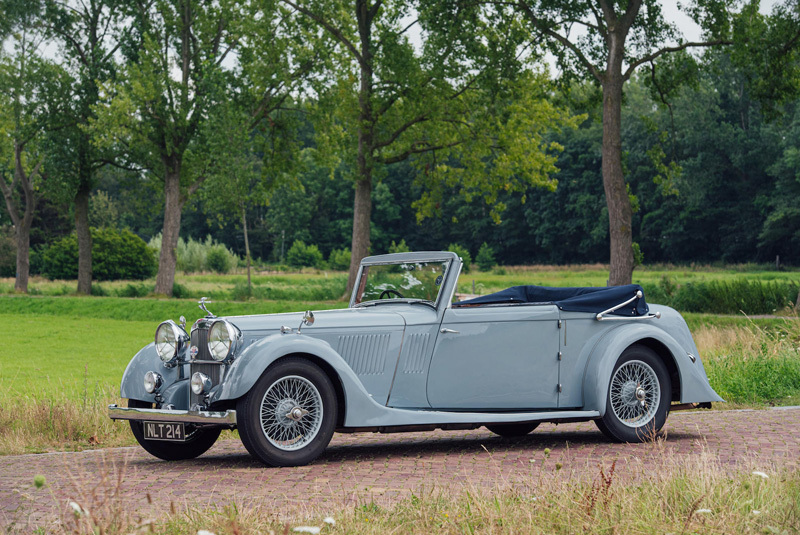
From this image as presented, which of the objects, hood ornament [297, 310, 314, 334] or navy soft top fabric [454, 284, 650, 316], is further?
navy soft top fabric [454, 284, 650, 316]

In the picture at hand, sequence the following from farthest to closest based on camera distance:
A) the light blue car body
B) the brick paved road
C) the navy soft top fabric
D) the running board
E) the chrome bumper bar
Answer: the navy soft top fabric
the running board
the light blue car body
the chrome bumper bar
the brick paved road

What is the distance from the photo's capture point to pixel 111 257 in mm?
55000

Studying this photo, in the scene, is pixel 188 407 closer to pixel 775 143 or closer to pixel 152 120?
pixel 152 120

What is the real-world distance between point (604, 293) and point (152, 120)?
107 feet

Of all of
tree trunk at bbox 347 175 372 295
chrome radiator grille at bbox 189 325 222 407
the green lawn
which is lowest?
the green lawn

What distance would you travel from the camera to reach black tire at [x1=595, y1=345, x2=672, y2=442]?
8.30 meters

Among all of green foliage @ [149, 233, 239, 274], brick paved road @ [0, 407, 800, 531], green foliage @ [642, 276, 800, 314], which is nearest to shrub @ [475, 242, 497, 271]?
green foliage @ [149, 233, 239, 274]

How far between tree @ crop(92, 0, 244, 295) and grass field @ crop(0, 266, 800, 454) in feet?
15.4

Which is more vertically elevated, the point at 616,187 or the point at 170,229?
the point at 616,187

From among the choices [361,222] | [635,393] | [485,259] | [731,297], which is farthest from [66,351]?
[485,259]

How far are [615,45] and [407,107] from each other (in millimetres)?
9693

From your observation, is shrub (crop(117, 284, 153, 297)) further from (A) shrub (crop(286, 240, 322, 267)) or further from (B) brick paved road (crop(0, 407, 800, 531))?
(A) shrub (crop(286, 240, 322, 267))

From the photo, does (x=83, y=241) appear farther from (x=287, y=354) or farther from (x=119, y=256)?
(x=287, y=354)

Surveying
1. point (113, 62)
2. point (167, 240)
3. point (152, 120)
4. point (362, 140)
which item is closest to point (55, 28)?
point (113, 62)
